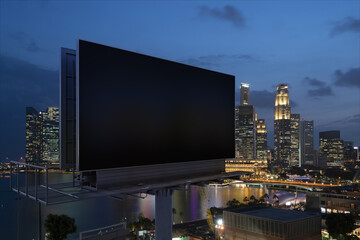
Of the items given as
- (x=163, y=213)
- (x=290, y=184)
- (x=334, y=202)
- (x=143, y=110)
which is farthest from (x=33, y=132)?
(x=143, y=110)

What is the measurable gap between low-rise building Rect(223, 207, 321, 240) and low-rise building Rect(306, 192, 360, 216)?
30841 millimetres

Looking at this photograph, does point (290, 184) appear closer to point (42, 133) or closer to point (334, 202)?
point (334, 202)

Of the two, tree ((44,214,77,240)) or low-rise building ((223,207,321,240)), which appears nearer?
tree ((44,214,77,240))

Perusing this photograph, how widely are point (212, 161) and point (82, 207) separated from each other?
6296cm

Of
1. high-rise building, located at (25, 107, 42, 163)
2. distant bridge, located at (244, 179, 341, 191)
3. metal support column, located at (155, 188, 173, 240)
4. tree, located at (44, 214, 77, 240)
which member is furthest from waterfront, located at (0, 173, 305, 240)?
metal support column, located at (155, 188, 173, 240)

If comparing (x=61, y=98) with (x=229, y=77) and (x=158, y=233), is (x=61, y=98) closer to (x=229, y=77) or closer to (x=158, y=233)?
(x=158, y=233)

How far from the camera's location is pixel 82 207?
224 ft

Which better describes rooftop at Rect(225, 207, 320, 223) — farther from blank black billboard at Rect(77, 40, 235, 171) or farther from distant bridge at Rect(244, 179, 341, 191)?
distant bridge at Rect(244, 179, 341, 191)

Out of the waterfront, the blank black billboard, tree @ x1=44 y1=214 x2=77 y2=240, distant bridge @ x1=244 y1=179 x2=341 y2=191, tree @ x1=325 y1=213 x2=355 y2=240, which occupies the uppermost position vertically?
the blank black billboard

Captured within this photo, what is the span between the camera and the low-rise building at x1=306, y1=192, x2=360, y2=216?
171 feet

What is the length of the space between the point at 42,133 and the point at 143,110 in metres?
117

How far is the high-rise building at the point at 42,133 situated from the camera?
108400 mm

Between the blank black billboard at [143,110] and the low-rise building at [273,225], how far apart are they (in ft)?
47.4

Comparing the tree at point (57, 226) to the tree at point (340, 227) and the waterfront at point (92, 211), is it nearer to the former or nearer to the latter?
the tree at point (340, 227)
